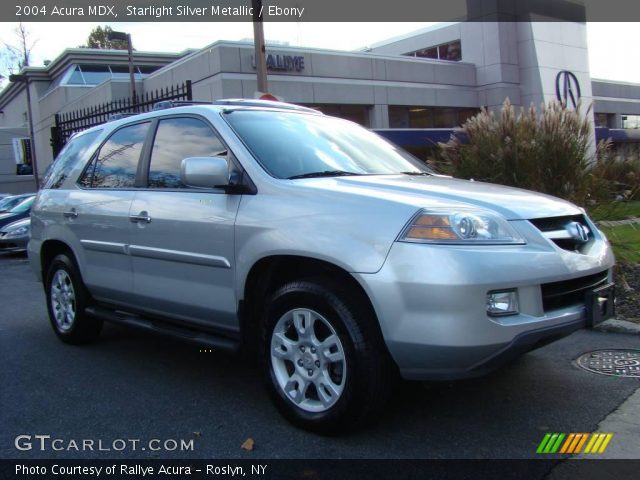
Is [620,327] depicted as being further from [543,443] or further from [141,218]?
[141,218]

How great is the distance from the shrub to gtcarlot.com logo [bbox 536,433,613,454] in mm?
3774

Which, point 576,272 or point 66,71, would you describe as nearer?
point 576,272

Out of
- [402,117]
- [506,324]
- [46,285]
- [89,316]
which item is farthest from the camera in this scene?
[402,117]

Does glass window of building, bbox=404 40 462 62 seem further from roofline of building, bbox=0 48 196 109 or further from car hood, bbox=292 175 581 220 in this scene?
car hood, bbox=292 175 581 220

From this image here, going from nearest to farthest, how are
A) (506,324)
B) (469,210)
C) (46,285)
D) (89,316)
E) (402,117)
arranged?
(506,324) < (469,210) < (89,316) < (46,285) < (402,117)

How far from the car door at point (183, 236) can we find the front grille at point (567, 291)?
70.5 inches

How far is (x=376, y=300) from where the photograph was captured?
3.00 m

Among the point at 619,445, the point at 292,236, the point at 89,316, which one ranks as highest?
the point at 292,236

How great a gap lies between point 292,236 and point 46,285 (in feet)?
11.2

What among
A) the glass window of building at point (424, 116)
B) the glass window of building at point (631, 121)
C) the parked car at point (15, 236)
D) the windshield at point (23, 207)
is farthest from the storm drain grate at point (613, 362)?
the glass window of building at point (631, 121)

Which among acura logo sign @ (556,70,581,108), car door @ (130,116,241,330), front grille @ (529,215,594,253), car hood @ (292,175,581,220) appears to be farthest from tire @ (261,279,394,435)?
acura logo sign @ (556,70,581,108)

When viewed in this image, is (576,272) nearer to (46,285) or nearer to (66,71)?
(46,285)

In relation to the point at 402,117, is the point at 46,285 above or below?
below

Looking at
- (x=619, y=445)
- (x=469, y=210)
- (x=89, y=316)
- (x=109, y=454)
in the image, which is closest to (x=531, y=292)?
(x=469, y=210)
